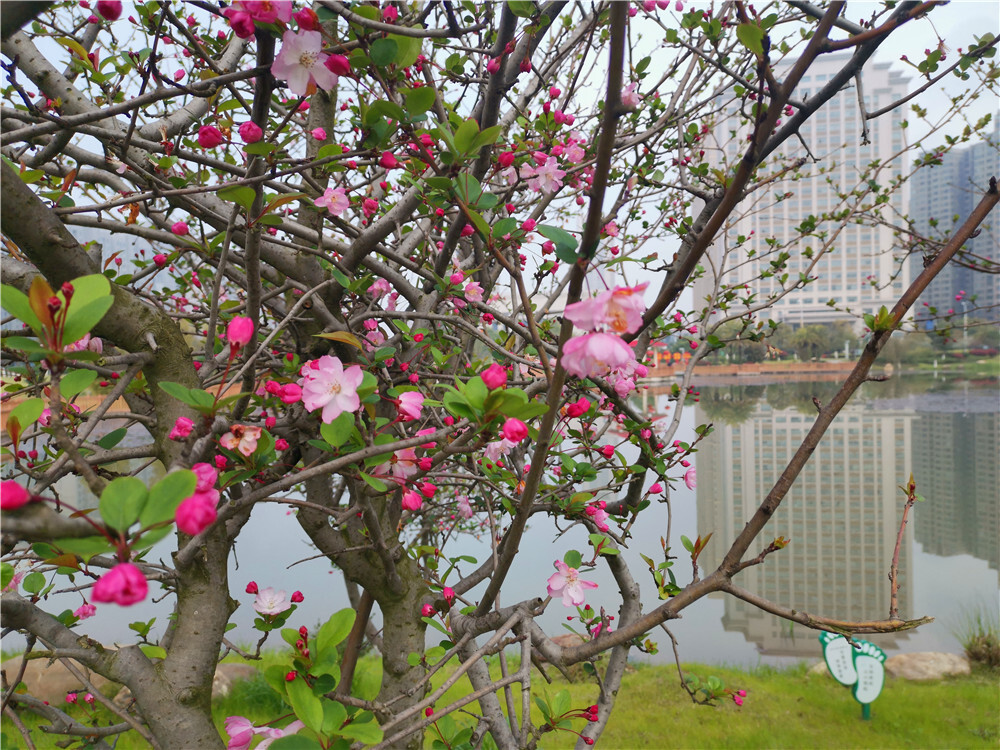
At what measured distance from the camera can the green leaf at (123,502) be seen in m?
0.34

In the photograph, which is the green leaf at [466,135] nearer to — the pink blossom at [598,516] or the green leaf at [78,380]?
the green leaf at [78,380]

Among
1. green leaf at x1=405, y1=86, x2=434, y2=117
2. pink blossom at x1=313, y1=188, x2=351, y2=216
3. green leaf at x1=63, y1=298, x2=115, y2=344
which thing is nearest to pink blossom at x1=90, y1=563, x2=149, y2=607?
green leaf at x1=63, y1=298, x2=115, y2=344

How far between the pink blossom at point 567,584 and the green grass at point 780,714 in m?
1.60

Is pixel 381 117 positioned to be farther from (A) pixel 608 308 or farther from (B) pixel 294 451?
(B) pixel 294 451

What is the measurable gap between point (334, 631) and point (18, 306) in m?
0.50

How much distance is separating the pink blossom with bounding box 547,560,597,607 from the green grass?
160 centimetres

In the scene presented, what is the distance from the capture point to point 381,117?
0.71 m

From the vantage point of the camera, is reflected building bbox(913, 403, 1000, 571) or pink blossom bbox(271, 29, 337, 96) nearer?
pink blossom bbox(271, 29, 337, 96)

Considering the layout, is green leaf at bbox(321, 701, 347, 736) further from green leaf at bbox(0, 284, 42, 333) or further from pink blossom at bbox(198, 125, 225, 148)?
pink blossom at bbox(198, 125, 225, 148)

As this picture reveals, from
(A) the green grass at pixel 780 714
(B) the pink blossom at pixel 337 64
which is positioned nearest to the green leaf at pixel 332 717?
(B) the pink blossom at pixel 337 64

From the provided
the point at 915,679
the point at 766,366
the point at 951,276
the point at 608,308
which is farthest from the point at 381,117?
the point at 951,276

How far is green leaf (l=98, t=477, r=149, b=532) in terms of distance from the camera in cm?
34

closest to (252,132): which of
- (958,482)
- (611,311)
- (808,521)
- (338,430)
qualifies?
(338,430)

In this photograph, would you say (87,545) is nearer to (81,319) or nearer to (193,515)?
(193,515)
